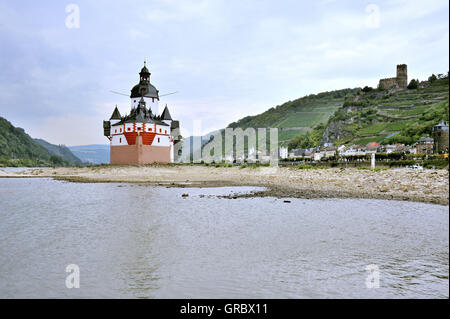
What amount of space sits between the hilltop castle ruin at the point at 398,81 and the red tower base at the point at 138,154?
163 metres

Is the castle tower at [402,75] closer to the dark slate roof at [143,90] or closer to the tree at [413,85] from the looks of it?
the tree at [413,85]

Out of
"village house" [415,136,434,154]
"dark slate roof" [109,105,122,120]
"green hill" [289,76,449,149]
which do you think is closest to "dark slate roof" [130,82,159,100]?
"dark slate roof" [109,105,122,120]

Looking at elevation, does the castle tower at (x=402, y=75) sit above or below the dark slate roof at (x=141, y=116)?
above

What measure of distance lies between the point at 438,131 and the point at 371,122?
81.3 m

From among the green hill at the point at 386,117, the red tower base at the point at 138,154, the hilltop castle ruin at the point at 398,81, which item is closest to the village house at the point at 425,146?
the green hill at the point at 386,117

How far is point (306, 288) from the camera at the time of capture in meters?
6.68

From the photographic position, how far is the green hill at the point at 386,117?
11100 centimetres

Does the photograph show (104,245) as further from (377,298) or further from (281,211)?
(281,211)

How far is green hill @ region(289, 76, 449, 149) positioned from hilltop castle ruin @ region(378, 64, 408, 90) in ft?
22.7

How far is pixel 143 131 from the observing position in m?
60.7

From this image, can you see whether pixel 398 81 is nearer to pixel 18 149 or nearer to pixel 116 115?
pixel 116 115

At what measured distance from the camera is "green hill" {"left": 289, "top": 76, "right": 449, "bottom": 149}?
111000mm

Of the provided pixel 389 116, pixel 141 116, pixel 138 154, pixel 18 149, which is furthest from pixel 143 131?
pixel 18 149

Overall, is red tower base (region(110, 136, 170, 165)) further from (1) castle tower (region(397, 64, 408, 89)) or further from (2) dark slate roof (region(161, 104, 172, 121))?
(1) castle tower (region(397, 64, 408, 89))
